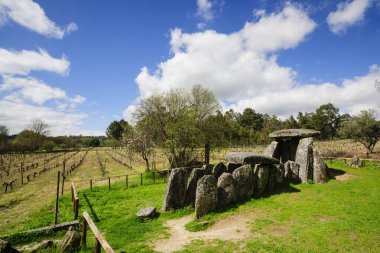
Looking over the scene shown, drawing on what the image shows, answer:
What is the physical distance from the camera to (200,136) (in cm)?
3175

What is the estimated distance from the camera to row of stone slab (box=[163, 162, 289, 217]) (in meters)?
14.6

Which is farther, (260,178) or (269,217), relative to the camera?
(260,178)


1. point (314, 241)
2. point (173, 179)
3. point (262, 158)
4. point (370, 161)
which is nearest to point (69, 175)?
point (173, 179)

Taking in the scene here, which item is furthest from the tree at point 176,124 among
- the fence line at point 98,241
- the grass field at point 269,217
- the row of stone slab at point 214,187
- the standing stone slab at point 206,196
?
the fence line at point 98,241

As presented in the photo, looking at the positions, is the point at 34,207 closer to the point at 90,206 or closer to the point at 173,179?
the point at 90,206

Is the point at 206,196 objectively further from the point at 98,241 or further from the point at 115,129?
the point at 115,129

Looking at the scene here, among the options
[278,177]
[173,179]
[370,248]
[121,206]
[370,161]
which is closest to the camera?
[370,248]

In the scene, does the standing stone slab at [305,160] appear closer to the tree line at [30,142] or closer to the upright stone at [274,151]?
the upright stone at [274,151]

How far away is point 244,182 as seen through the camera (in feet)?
54.9

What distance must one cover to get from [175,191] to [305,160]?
12.3m

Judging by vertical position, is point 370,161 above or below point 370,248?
above

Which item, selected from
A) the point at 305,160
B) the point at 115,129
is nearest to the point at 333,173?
the point at 305,160

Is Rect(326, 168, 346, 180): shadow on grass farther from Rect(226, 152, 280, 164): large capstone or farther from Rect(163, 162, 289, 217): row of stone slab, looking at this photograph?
Rect(163, 162, 289, 217): row of stone slab

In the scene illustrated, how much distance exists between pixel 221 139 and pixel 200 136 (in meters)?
4.43
